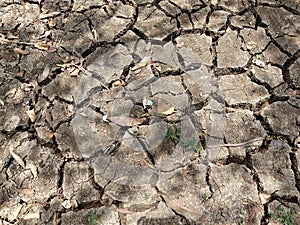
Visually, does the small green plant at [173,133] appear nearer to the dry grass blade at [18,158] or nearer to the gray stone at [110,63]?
the gray stone at [110,63]

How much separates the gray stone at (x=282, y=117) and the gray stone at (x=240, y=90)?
0.40ft

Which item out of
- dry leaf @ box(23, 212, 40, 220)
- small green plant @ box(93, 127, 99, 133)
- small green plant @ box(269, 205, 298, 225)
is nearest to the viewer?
small green plant @ box(269, 205, 298, 225)

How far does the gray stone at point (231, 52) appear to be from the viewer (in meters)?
3.56

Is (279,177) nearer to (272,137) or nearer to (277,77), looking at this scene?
(272,137)

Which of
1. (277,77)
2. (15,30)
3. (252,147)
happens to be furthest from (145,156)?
(15,30)

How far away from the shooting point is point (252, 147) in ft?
10.3

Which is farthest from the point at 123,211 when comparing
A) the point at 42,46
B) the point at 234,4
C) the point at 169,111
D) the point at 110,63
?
the point at 234,4

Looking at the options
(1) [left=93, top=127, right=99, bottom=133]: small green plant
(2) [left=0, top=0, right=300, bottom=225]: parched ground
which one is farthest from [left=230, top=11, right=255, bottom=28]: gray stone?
(1) [left=93, top=127, right=99, bottom=133]: small green plant

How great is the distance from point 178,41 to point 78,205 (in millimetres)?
1582

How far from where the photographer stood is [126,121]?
329 cm

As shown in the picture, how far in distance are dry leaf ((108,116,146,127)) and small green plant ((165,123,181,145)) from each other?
210 mm

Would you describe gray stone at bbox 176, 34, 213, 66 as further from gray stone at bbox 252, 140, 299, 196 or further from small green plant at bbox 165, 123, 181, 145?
gray stone at bbox 252, 140, 299, 196

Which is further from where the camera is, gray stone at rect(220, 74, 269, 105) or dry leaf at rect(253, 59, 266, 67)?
dry leaf at rect(253, 59, 266, 67)

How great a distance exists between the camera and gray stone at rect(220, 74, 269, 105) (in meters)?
3.36
